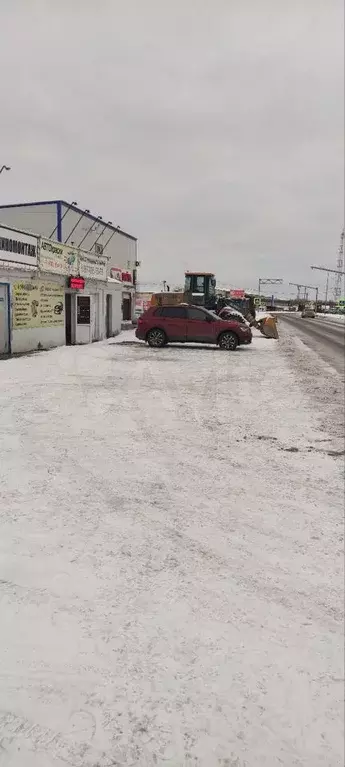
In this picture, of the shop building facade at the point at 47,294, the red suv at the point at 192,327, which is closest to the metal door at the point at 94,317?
the shop building facade at the point at 47,294

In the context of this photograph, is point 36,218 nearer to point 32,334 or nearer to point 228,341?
point 32,334

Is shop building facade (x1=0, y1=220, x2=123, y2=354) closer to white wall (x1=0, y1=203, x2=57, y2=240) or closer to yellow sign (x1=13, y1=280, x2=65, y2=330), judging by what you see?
yellow sign (x1=13, y1=280, x2=65, y2=330)

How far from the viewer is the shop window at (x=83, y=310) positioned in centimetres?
2078

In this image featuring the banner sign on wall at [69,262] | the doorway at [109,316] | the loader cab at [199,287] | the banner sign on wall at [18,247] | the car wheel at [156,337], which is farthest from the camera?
the loader cab at [199,287]

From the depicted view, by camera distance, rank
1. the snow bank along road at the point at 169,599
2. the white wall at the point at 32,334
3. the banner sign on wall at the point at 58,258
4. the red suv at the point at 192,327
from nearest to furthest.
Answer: the snow bank along road at the point at 169,599 → the white wall at the point at 32,334 → the banner sign on wall at the point at 58,258 → the red suv at the point at 192,327

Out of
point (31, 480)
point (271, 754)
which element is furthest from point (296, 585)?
point (31, 480)

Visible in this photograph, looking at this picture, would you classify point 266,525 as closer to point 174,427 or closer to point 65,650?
point 65,650

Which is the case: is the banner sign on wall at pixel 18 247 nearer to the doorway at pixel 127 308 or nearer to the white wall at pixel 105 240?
the white wall at pixel 105 240

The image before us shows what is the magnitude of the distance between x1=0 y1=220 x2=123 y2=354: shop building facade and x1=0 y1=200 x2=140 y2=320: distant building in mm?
4199

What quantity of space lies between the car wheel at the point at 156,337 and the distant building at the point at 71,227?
26.4 ft

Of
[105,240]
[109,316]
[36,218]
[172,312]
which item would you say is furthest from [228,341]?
[105,240]

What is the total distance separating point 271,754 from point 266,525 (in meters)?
2.10

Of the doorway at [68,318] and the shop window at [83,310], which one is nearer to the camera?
the doorway at [68,318]

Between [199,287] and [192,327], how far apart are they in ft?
57.0
